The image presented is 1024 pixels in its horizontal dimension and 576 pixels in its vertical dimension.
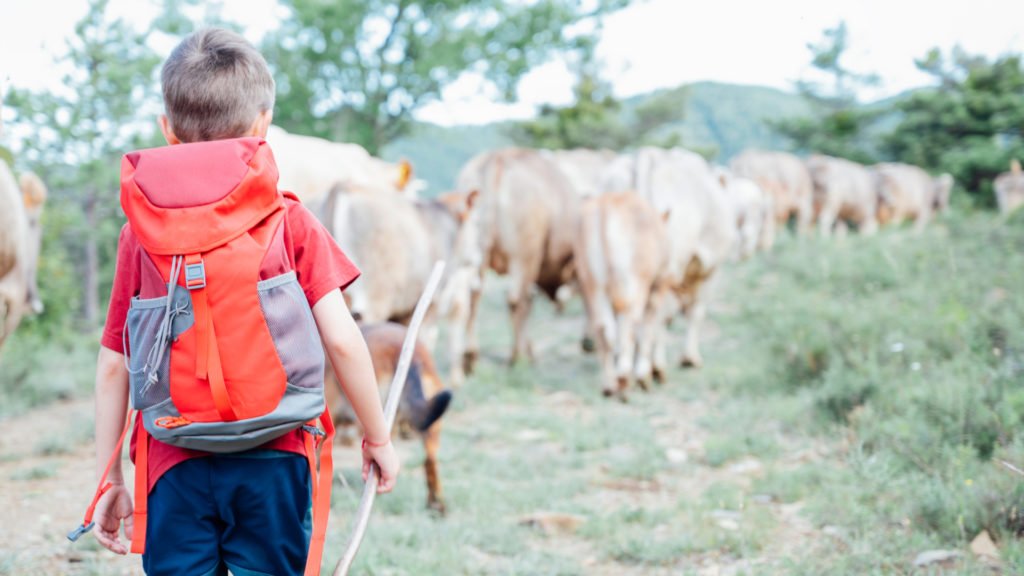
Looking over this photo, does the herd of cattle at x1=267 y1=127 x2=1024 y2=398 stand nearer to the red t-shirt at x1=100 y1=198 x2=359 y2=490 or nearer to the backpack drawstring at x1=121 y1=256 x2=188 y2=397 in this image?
the red t-shirt at x1=100 y1=198 x2=359 y2=490

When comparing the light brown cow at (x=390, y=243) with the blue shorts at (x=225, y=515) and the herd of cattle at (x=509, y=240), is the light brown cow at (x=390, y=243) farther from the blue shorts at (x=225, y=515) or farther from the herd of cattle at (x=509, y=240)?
the blue shorts at (x=225, y=515)

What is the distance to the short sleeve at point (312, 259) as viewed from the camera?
1746 millimetres

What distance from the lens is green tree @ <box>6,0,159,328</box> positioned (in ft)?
22.8

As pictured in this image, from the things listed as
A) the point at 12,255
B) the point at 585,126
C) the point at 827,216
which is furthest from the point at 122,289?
the point at 827,216

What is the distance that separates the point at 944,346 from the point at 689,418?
1.80 meters

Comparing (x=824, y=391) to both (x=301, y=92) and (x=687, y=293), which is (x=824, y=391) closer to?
(x=687, y=293)

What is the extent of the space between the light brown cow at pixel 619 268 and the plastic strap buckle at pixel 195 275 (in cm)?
539

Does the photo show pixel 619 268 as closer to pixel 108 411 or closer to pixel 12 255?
pixel 12 255

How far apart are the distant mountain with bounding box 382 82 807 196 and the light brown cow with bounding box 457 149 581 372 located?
16167mm

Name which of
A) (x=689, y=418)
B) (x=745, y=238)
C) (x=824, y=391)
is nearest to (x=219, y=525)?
(x=824, y=391)

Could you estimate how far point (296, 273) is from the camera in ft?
5.74

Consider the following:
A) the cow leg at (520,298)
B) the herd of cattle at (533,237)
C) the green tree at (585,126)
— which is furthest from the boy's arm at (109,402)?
the green tree at (585,126)

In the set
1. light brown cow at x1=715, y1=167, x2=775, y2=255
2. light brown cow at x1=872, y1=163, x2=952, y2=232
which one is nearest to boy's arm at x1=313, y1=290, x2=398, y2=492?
light brown cow at x1=715, y1=167, x2=775, y2=255

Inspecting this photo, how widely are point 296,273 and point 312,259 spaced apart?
0.04 m
